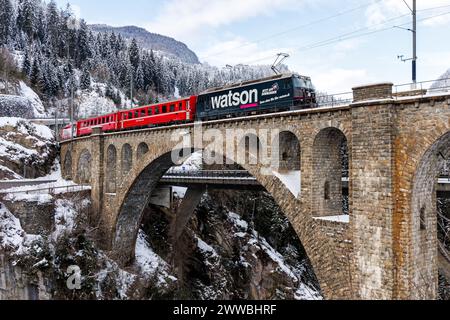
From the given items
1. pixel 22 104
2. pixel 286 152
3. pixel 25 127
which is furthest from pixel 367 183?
pixel 22 104

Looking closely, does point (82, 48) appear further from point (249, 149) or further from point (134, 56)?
point (249, 149)

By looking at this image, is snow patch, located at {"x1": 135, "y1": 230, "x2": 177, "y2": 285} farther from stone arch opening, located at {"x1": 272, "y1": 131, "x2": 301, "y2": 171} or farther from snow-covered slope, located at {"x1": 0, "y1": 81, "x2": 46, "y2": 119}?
snow-covered slope, located at {"x1": 0, "y1": 81, "x2": 46, "y2": 119}

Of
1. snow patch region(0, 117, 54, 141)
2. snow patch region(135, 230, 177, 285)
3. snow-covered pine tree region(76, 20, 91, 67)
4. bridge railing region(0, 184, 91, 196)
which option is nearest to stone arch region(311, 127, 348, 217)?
snow patch region(135, 230, 177, 285)

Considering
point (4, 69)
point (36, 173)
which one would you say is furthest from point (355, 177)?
point (4, 69)

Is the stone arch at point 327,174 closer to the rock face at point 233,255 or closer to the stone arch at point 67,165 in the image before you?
the rock face at point 233,255

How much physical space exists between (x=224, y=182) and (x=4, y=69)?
52467 millimetres

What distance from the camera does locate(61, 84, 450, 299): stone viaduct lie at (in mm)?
13820

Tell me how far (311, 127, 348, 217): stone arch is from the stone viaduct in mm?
44

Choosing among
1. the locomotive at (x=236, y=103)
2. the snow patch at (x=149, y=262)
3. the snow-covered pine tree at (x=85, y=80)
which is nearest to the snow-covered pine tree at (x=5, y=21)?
the snow-covered pine tree at (x=85, y=80)

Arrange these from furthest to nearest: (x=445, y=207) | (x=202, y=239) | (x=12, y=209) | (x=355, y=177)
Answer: (x=445, y=207) → (x=202, y=239) → (x=12, y=209) → (x=355, y=177)

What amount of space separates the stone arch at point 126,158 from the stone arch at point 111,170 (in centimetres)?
204

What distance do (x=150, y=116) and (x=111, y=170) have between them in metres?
6.67
